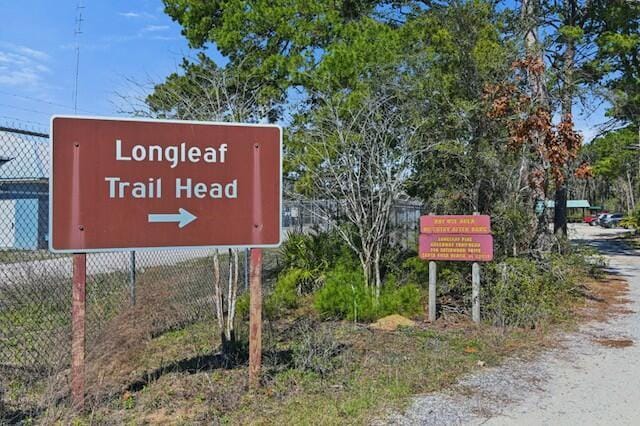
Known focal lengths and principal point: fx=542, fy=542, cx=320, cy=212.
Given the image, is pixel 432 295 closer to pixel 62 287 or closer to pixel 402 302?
pixel 402 302

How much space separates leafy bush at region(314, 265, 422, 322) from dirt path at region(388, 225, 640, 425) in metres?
2.41

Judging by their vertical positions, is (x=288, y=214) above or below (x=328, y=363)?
above

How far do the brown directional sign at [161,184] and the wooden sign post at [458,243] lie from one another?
155 inches

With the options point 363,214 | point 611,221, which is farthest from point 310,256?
point 611,221

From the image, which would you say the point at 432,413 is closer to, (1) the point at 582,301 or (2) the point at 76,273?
(2) the point at 76,273

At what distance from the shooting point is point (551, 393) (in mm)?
4941

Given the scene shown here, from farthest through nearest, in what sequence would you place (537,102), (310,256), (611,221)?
(611,221)
(310,256)
(537,102)

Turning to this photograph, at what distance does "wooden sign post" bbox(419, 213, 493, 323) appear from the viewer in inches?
308

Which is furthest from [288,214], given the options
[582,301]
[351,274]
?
[582,301]

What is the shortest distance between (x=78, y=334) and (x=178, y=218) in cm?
118

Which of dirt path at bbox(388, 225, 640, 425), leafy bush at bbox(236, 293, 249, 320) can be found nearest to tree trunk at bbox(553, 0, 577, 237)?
dirt path at bbox(388, 225, 640, 425)

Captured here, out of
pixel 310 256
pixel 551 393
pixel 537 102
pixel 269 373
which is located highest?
pixel 537 102

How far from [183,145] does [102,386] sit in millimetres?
2114

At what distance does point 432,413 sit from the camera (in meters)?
4.38
